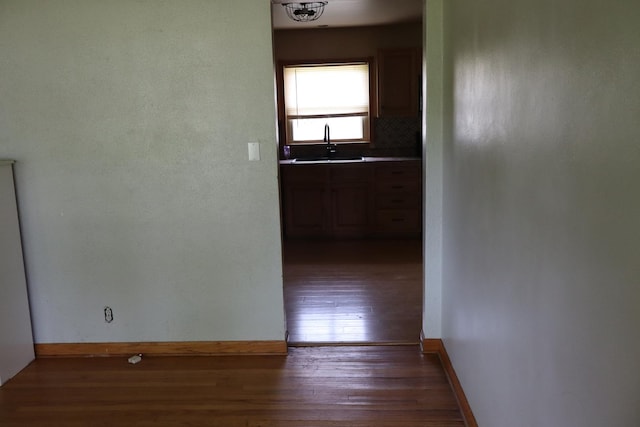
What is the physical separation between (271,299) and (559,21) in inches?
84.5

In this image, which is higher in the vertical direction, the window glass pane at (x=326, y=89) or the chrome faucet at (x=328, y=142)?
the window glass pane at (x=326, y=89)

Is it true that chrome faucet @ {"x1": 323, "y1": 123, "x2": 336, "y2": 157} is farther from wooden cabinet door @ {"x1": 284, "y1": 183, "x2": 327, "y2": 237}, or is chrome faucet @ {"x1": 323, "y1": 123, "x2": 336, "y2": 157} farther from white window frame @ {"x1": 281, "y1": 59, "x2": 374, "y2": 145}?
wooden cabinet door @ {"x1": 284, "y1": 183, "x2": 327, "y2": 237}

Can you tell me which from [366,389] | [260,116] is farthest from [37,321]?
[366,389]

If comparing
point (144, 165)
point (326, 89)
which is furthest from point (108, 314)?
point (326, 89)

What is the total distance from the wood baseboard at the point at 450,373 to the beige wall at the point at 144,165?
86 cm

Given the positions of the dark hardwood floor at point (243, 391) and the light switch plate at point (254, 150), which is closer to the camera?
the dark hardwood floor at point (243, 391)

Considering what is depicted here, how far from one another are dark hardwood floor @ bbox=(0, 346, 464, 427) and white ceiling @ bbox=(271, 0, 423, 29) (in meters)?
3.08

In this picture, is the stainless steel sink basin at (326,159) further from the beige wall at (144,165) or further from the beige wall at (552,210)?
the beige wall at (552,210)

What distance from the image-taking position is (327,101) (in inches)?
236

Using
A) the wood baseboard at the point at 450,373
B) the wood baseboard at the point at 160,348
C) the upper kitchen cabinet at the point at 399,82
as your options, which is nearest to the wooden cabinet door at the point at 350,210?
the upper kitchen cabinet at the point at 399,82

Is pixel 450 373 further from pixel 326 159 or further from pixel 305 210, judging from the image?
pixel 326 159

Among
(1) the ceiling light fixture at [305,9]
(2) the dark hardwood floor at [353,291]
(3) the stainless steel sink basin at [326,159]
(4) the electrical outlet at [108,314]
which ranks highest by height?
(1) the ceiling light fixture at [305,9]

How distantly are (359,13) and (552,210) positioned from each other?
4411mm

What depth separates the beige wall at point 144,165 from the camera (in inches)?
104
